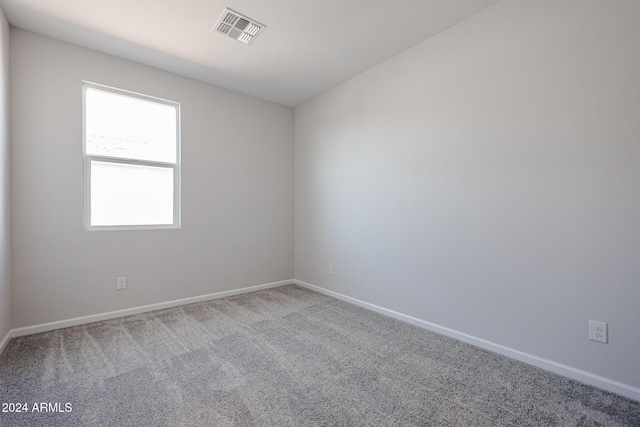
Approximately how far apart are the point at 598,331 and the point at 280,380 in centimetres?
211

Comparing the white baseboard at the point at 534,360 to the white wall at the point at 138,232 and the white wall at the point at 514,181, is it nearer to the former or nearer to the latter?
the white wall at the point at 514,181

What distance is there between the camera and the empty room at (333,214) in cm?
172

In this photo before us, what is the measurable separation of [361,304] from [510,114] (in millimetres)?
2434

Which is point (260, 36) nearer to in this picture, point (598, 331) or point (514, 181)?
point (514, 181)

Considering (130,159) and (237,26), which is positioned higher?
(237,26)

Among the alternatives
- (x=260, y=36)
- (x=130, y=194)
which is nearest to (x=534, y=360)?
(x=260, y=36)

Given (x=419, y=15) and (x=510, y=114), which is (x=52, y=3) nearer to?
(x=419, y=15)

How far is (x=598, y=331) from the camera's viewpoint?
5.90ft

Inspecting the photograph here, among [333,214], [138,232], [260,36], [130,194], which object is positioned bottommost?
[138,232]

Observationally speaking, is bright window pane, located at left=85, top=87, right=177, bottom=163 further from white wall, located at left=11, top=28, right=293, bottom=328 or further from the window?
white wall, located at left=11, top=28, right=293, bottom=328

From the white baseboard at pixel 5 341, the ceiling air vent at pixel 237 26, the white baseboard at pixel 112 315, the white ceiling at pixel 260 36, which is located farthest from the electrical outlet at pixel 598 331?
the white baseboard at pixel 5 341

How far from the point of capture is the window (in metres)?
2.87

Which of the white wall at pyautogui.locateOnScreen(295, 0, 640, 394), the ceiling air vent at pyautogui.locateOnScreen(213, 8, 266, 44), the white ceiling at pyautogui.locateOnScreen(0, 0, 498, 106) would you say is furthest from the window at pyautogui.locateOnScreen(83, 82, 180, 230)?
the white wall at pyautogui.locateOnScreen(295, 0, 640, 394)

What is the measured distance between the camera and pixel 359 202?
134 inches
